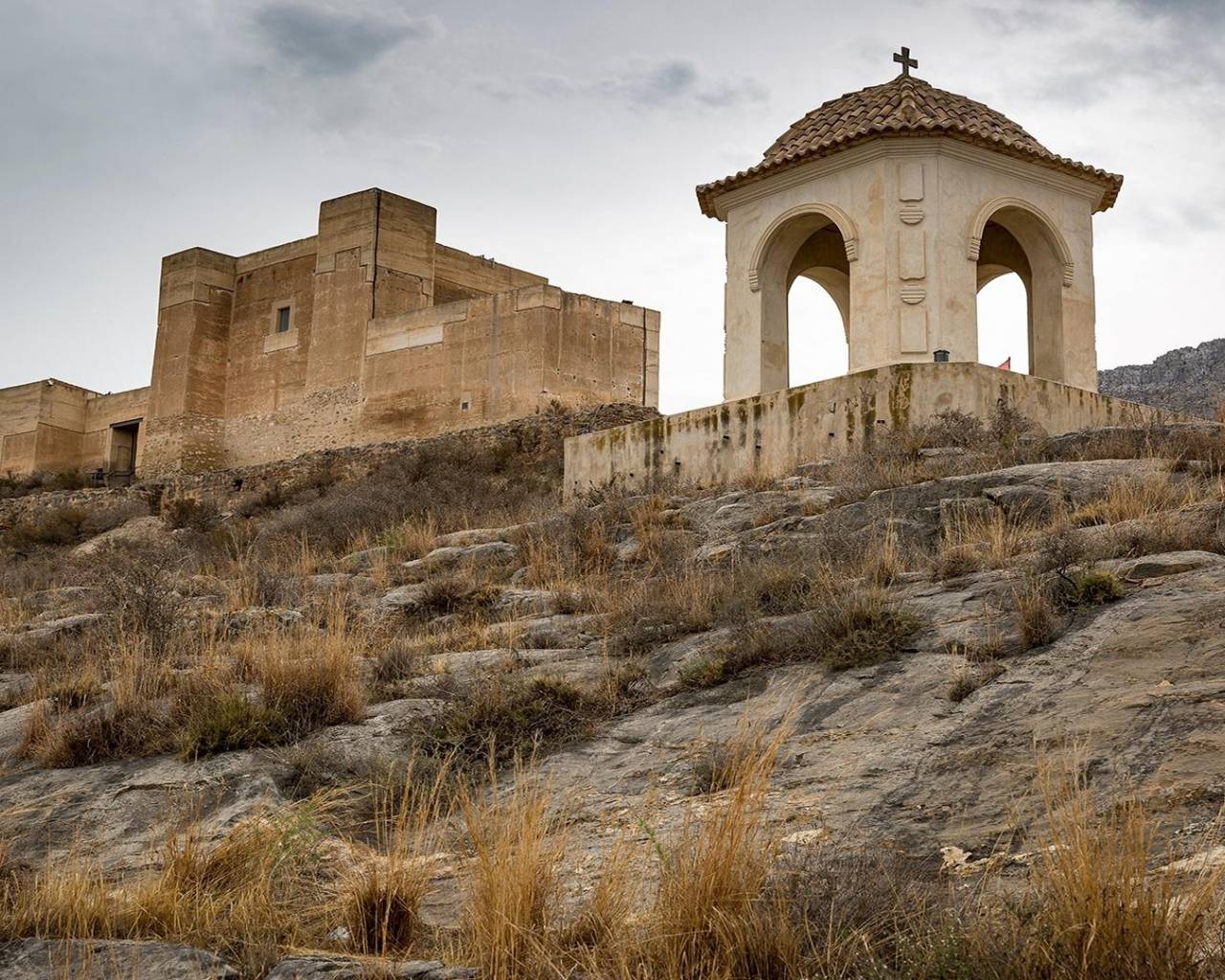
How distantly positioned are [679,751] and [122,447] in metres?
37.0

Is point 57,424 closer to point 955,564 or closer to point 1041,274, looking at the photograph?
point 1041,274

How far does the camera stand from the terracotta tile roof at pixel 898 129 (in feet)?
44.2

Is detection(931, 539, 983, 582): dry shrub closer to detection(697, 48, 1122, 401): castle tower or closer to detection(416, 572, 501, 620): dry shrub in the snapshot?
detection(416, 572, 501, 620): dry shrub

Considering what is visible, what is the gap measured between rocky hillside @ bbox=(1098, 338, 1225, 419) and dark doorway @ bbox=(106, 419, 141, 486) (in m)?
26.2

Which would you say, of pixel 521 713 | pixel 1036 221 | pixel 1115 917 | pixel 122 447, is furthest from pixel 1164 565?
pixel 122 447

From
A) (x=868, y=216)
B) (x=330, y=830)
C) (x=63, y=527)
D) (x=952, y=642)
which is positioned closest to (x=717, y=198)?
(x=868, y=216)

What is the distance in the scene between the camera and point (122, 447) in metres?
39.3

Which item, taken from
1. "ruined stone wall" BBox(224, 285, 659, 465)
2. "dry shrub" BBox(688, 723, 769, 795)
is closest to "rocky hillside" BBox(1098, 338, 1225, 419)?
"ruined stone wall" BBox(224, 285, 659, 465)

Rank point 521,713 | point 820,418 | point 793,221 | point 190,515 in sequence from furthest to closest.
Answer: point 190,515 < point 793,221 < point 820,418 < point 521,713

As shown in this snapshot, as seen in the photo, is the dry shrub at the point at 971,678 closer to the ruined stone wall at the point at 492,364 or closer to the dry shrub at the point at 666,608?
the dry shrub at the point at 666,608

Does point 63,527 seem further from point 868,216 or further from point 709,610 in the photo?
point 709,610

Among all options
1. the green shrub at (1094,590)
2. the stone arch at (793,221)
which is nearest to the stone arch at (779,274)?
the stone arch at (793,221)

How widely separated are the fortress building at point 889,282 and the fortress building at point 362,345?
1181cm

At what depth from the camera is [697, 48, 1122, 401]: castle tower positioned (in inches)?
523
